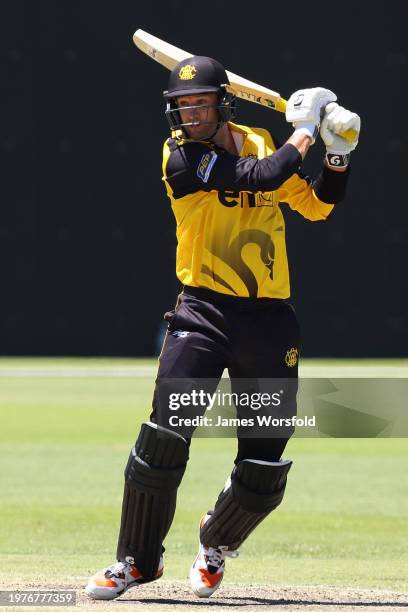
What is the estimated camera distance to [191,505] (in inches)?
356

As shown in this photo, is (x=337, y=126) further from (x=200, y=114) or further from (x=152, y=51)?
(x=152, y=51)

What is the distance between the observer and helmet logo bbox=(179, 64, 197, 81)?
565 cm

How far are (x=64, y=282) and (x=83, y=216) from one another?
105 centimetres

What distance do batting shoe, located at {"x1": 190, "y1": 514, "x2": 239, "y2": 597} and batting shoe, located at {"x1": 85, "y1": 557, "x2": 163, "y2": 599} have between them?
0.16 metres

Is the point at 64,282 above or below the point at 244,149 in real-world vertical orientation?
below

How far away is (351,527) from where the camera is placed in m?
8.34

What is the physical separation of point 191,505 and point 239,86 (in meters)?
3.62

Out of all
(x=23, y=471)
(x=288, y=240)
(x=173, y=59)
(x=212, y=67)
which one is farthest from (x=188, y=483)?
(x=288, y=240)

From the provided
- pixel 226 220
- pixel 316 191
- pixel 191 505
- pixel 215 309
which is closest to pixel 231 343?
pixel 215 309

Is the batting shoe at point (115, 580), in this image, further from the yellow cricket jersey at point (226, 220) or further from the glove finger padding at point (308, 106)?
the glove finger padding at point (308, 106)

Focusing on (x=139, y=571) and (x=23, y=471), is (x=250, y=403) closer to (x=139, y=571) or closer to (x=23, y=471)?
(x=139, y=571)

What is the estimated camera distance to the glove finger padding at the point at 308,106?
18.6 ft

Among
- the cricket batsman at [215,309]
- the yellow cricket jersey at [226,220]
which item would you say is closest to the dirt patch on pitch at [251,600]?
the cricket batsman at [215,309]

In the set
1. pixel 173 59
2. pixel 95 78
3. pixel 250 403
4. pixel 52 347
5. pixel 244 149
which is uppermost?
pixel 95 78
